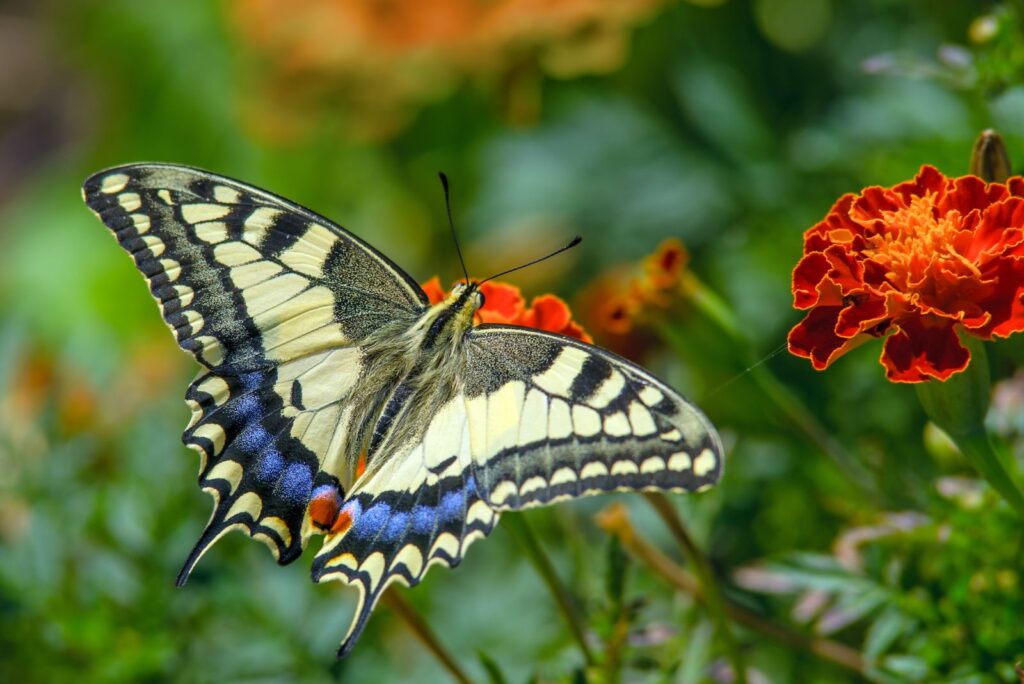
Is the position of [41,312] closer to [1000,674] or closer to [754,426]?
[754,426]

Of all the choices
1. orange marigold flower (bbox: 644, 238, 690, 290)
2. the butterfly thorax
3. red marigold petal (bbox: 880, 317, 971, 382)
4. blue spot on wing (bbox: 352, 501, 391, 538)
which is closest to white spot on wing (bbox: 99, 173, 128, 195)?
the butterfly thorax

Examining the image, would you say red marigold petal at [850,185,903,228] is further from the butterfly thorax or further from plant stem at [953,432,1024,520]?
the butterfly thorax

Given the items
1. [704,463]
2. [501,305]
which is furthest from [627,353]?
[704,463]

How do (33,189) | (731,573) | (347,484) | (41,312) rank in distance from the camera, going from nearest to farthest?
1. (347,484)
2. (731,573)
3. (41,312)
4. (33,189)

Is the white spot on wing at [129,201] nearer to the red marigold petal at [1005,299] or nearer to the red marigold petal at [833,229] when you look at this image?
the red marigold petal at [833,229]

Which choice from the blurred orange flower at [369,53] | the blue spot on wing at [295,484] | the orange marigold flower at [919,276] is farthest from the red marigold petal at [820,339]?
the blurred orange flower at [369,53]

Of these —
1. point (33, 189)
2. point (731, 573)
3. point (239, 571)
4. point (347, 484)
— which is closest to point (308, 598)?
point (239, 571)
